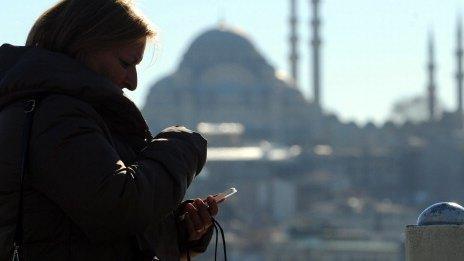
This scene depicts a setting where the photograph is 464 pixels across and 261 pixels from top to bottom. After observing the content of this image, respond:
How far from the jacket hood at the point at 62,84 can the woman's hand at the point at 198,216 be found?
0.56ft

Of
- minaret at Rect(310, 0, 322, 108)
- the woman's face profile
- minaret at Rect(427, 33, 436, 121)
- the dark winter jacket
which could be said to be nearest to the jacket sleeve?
the dark winter jacket

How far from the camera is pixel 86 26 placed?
413cm

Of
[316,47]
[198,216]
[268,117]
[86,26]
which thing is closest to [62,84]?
[86,26]

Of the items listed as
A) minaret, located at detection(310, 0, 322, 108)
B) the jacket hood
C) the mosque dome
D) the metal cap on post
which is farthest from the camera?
the mosque dome

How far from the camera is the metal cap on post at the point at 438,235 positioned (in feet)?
15.2

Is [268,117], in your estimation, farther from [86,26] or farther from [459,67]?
[86,26]

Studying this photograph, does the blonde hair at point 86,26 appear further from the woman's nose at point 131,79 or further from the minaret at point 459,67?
the minaret at point 459,67

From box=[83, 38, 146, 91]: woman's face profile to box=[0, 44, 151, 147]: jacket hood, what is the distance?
4cm

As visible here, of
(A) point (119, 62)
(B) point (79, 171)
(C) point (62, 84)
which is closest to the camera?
(B) point (79, 171)

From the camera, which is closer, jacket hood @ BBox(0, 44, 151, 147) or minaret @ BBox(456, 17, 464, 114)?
jacket hood @ BBox(0, 44, 151, 147)

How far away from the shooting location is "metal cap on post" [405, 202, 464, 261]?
4633 millimetres

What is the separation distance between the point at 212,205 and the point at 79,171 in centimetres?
38

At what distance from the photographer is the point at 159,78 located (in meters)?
109

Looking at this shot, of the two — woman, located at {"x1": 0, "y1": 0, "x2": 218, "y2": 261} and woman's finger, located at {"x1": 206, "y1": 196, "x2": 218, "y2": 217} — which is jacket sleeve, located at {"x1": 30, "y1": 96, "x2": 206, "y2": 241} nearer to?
woman, located at {"x1": 0, "y1": 0, "x2": 218, "y2": 261}
